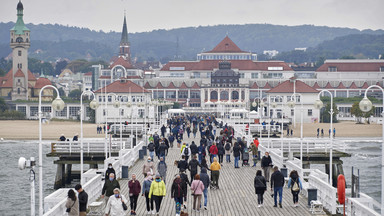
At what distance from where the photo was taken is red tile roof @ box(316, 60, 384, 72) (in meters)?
166

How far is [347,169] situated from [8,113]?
256ft

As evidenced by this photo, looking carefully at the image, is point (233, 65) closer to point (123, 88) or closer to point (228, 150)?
point (123, 88)

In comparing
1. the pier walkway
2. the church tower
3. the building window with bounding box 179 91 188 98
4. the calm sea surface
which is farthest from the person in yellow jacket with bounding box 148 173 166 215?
the church tower

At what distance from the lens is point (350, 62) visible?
561 feet

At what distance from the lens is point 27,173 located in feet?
167

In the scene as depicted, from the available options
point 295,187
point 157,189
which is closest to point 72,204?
point 157,189

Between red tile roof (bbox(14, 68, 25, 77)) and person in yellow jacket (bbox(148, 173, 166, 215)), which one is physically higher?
red tile roof (bbox(14, 68, 25, 77))

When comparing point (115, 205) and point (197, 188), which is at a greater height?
point (197, 188)

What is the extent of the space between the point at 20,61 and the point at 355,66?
245 feet

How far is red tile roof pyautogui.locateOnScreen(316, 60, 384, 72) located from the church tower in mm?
65613

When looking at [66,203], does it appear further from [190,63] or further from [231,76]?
[190,63]

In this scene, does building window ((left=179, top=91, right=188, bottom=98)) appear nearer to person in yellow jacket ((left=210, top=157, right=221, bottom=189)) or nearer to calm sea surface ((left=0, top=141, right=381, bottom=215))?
calm sea surface ((left=0, top=141, right=381, bottom=215))

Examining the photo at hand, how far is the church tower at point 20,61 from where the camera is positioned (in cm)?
15412

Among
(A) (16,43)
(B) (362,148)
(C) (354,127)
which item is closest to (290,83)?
(C) (354,127)
